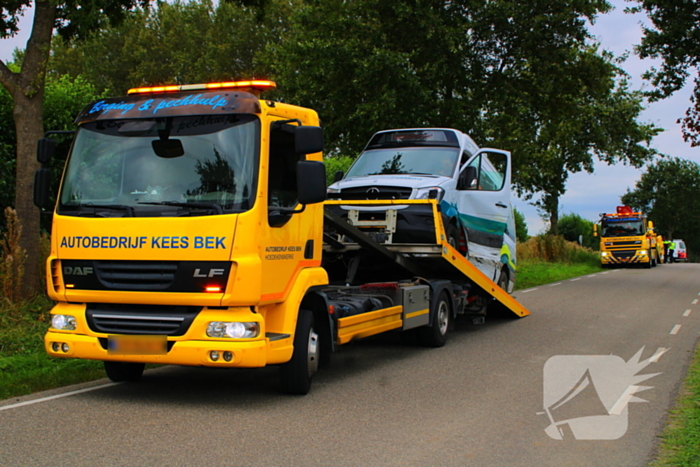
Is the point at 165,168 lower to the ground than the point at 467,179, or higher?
lower

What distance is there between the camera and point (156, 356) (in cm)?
638

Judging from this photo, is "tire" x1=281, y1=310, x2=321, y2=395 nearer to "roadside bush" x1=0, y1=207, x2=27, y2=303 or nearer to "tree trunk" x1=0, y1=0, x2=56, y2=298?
"roadside bush" x1=0, y1=207, x2=27, y2=303

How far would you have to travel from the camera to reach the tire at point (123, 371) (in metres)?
7.53

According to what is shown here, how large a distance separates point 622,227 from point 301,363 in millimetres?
34723

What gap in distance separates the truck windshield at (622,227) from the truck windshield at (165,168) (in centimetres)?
3507

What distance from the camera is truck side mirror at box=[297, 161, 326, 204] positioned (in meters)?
6.66

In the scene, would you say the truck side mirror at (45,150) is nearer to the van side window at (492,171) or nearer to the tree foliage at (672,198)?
the van side window at (492,171)

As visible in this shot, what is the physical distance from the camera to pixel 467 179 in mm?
11695

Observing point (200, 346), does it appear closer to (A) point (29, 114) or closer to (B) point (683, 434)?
(B) point (683, 434)

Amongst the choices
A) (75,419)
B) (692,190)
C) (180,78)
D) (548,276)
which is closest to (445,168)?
(75,419)

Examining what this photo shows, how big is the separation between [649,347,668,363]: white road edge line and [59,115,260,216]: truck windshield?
5999 millimetres

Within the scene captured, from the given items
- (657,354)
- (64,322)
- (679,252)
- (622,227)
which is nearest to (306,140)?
(64,322)

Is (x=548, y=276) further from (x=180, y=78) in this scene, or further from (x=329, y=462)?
(x=180, y=78)

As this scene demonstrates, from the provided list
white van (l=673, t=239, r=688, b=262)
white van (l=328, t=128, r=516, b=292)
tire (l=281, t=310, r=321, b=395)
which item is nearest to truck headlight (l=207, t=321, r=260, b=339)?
tire (l=281, t=310, r=321, b=395)
